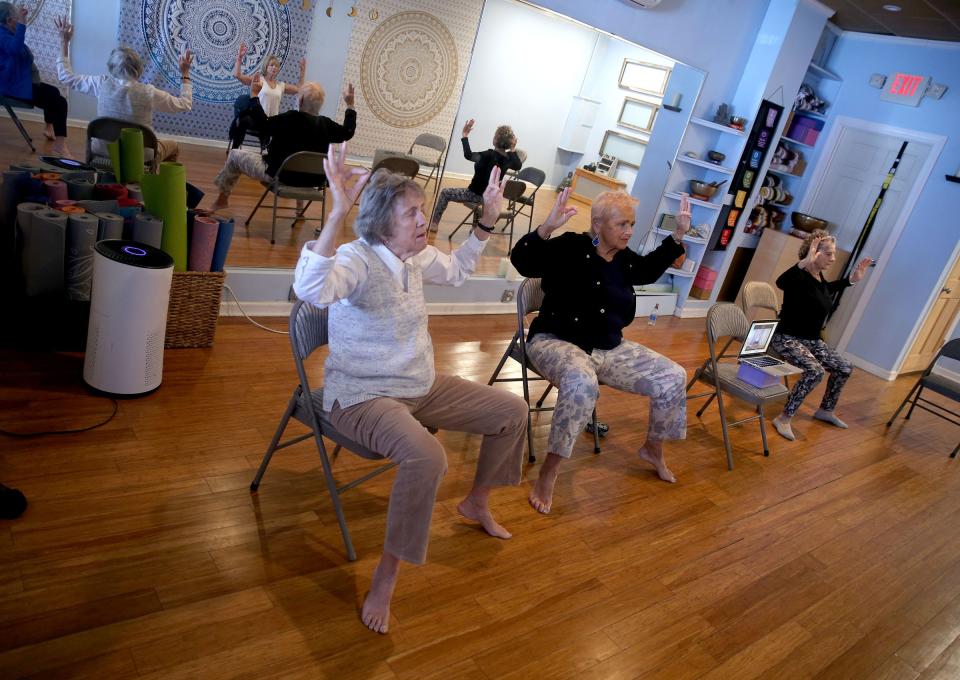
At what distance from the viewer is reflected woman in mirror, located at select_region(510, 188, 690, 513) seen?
9.80 ft

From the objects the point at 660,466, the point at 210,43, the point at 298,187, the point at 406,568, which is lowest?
the point at 406,568

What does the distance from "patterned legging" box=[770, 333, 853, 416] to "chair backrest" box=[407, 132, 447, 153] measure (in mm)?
2657

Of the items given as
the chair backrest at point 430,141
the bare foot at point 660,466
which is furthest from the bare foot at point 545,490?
the chair backrest at point 430,141

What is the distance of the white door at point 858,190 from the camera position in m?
6.49

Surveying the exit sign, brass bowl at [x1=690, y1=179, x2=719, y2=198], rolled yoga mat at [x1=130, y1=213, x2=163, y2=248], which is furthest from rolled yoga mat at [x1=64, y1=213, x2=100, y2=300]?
the exit sign

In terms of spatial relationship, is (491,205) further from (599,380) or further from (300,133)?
(300,133)

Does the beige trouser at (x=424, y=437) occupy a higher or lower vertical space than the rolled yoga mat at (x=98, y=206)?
lower

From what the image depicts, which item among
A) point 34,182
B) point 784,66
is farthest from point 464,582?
point 784,66

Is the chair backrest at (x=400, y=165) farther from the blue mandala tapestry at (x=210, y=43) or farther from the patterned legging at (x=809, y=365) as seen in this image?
the patterned legging at (x=809, y=365)

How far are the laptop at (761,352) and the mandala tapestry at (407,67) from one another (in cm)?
243

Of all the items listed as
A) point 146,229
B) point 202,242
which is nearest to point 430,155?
point 202,242

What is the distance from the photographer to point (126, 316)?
2727mm

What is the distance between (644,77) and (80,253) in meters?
4.54

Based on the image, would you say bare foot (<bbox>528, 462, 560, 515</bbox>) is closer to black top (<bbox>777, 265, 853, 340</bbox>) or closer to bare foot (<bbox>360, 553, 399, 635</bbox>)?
bare foot (<bbox>360, 553, 399, 635</bbox>)
